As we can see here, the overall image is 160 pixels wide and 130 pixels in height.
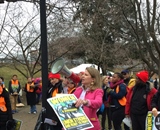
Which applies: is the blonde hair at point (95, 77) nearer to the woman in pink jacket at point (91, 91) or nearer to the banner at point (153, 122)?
A: the woman in pink jacket at point (91, 91)

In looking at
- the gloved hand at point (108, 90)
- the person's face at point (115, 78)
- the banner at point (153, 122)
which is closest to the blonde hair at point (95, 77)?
the banner at point (153, 122)

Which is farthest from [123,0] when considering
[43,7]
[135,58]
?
[135,58]

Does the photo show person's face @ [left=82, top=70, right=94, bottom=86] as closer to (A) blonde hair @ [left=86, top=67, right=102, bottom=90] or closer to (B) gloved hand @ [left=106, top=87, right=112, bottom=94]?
(A) blonde hair @ [left=86, top=67, right=102, bottom=90]

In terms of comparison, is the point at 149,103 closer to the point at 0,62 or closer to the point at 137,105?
the point at 137,105

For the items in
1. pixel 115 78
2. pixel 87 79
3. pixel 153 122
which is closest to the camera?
pixel 87 79

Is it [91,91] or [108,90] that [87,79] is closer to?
[91,91]

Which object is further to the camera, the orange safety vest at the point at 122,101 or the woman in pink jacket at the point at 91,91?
the orange safety vest at the point at 122,101

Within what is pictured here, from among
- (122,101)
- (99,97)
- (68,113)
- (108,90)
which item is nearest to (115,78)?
(108,90)

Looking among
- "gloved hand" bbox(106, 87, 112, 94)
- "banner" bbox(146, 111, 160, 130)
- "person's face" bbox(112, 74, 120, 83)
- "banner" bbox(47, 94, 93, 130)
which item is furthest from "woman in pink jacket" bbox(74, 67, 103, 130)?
"gloved hand" bbox(106, 87, 112, 94)

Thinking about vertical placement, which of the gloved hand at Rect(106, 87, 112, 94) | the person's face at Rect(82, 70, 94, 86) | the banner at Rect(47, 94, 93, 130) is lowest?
the gloved hand at Rect(106, 87, 112, 94)

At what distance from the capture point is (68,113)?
132 inches

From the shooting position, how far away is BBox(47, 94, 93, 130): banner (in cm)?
325

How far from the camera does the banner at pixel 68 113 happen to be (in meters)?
3.25

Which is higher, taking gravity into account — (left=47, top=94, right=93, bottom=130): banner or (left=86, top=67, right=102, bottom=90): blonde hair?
(left=86, top=67, right=102, bottom=90): blonde hair
